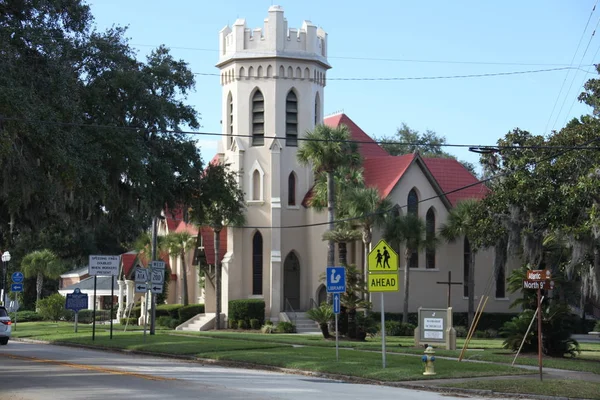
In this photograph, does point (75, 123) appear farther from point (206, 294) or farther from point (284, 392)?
point (206, 294)

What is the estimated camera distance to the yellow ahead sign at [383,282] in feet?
72.7

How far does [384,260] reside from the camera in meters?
22.3

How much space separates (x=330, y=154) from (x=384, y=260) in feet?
77.7

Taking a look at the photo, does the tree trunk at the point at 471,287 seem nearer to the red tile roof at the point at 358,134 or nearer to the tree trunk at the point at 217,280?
the red tile roof at the point at 358,134

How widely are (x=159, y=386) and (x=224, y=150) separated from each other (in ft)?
123

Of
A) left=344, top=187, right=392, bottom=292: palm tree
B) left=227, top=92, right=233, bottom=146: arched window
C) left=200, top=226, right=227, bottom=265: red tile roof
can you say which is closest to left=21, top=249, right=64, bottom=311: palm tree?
left=200, top=226, right=227, bottom=265: red tile roof

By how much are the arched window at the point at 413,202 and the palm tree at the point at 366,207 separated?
3.27 metres

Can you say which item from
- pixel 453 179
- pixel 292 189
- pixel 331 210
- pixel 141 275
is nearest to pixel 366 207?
pixel 331 210

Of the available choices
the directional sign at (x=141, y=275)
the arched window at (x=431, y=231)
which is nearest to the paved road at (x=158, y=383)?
the directional sign at (x=141, y=275)

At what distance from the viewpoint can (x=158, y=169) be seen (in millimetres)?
28781

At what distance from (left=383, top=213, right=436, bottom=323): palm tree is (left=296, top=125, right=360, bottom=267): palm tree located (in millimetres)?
2938

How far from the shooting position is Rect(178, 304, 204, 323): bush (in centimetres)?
5375

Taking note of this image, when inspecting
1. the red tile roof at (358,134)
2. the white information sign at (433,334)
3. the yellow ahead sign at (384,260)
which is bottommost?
the white information sign at (433,334)

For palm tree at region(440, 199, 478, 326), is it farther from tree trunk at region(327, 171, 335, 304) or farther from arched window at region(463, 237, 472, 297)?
tree trunk at region(327, 171, 335, 304)
